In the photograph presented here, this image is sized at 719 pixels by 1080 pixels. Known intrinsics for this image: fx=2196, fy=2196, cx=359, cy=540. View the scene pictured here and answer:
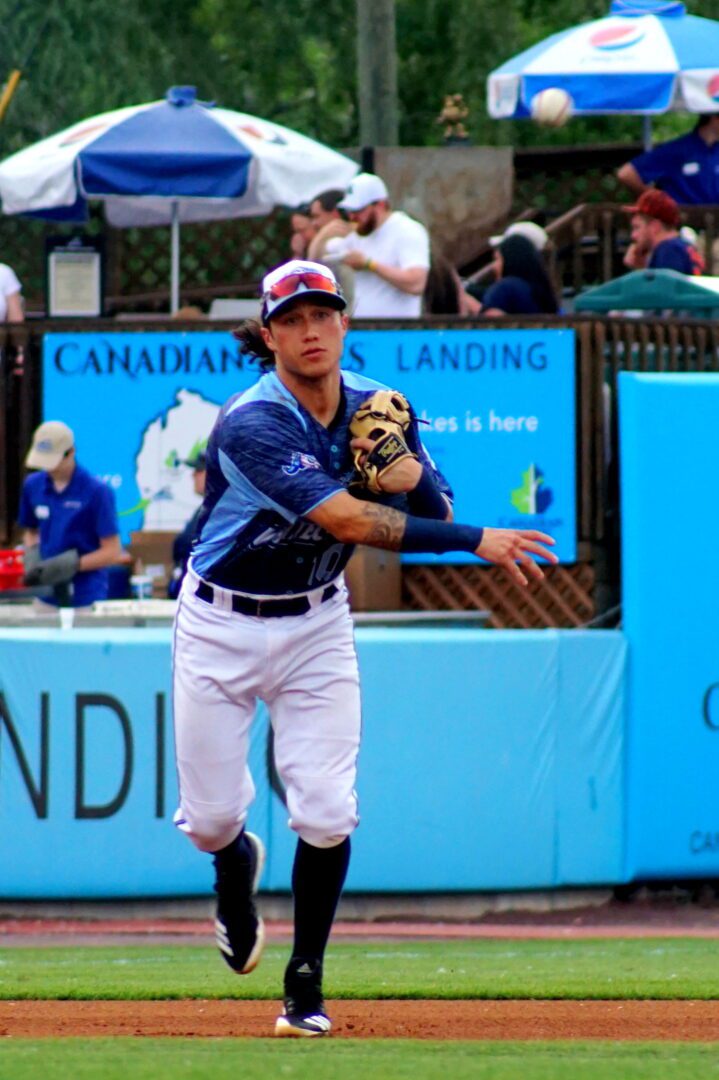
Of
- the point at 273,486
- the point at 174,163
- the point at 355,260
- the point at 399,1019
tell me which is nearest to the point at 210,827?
the point at 399,1019

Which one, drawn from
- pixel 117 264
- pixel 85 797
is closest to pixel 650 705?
pixel 85 797

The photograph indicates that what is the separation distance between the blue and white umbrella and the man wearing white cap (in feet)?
11.5

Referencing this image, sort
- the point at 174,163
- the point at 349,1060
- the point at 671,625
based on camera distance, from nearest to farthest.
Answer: the point at 349,1060, the point at 671,625, the point at 174,163

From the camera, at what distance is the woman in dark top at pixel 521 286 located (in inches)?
516

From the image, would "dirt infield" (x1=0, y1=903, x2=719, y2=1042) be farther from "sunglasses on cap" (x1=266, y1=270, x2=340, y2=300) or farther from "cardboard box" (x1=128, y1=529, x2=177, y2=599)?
"cardboard box" (x1=128, y1=529, x2=177, y2=599)

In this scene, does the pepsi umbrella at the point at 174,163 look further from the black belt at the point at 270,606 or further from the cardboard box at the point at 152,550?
the black belt at the point at 270,606

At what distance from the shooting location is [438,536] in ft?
18.1

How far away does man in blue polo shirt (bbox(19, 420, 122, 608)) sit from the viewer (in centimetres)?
1171

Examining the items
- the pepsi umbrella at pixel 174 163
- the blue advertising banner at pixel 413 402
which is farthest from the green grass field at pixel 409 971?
the pepsi umbrella at pixel 174 163

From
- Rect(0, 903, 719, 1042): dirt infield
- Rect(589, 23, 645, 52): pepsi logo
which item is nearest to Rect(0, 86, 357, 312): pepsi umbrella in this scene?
Rect(589, 23, 645, 52): pepsi logo

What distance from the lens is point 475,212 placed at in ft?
65.2

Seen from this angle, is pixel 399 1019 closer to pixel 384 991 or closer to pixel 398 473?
pixel 384 991

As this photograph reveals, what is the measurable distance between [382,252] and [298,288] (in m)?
7.59

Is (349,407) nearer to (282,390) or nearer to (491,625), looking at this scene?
(282,390)
